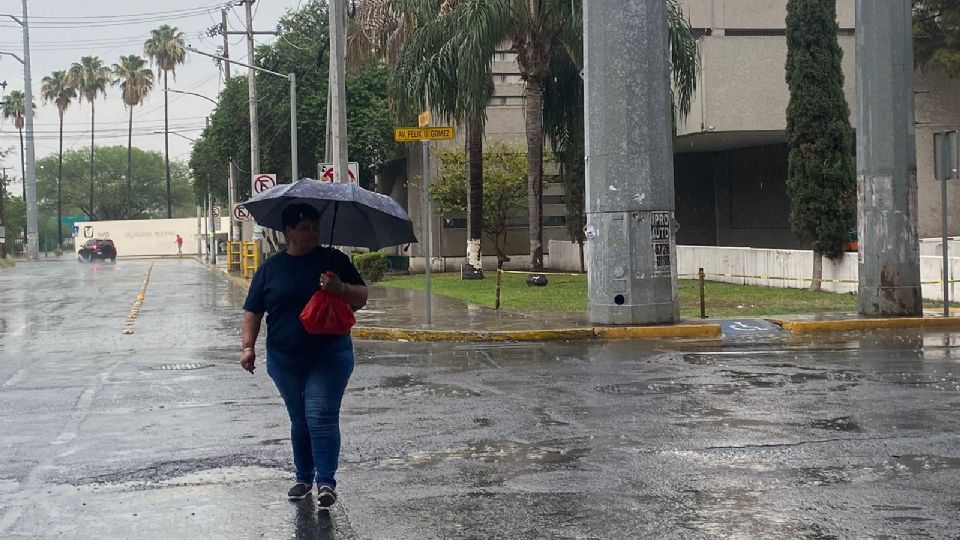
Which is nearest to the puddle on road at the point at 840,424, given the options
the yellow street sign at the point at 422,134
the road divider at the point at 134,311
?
the yellow street sign at the point at 422,134

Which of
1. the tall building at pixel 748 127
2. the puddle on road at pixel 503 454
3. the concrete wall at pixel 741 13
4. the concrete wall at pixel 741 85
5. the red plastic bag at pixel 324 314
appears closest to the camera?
the red plastic bag at pixel 324 314

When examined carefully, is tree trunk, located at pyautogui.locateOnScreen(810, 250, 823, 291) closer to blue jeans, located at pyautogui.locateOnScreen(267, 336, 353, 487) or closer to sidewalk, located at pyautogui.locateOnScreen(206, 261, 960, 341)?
sidewalk, located at pyautogui.locateOnScreen(206, 261, 960, 341)

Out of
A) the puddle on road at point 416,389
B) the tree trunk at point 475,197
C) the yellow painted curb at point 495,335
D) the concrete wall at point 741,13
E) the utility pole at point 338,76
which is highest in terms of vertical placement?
the concrete wall at point 741,13

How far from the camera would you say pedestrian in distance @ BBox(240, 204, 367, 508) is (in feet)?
22.9

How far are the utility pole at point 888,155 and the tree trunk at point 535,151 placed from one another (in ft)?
44.8

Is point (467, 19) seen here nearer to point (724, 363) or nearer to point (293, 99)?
point (293, 99)

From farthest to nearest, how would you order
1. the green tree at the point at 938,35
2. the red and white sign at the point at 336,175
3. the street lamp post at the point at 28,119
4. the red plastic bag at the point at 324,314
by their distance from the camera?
the street lamp post at the point at 28,119, the green tree at the point at 938,35, the red and white sign at the point at 336,175, the red plastic bag at the point at 324,314

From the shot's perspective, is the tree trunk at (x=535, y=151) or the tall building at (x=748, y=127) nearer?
the tree trunk at (x=535, y=151)

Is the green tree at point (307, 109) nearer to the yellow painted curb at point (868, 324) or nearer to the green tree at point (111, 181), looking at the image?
the yellow painted curb at point (868, 324)

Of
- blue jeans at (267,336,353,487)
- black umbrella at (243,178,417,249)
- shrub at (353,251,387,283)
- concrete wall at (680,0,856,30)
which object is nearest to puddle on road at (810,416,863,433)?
black umbrella at (243,178,417,249)

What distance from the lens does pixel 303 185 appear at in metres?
7.03

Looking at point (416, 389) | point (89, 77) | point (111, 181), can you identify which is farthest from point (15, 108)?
point (416, 389)

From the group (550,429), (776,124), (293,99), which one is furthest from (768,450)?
(293,99)

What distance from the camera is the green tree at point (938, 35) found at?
115 feet
